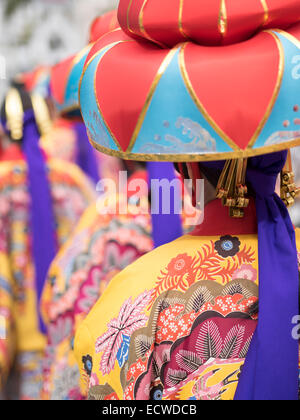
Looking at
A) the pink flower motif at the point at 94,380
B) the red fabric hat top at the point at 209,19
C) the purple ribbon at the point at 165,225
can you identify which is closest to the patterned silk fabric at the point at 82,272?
the purple ribbon at the point at 165,225

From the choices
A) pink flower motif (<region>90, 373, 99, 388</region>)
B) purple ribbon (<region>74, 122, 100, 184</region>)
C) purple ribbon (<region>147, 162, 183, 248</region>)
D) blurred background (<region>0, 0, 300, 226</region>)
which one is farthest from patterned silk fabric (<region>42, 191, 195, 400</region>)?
blurred background (<region>0, 0, 300, 226</region>)

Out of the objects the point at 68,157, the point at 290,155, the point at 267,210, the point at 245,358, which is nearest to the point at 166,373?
the point at 245,358

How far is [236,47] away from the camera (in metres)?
0.98

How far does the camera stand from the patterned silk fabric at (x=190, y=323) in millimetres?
1087

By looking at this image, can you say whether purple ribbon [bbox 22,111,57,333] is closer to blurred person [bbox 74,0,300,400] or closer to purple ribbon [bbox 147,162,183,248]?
purple ribbon [bbox 147,162,183,248]

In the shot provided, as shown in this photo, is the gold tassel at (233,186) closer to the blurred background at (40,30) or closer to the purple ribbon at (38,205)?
the purple ribbon at (38,205)

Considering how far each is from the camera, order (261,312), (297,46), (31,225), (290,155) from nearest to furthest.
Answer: (297,46) → (261,312) → (290,155) → (31,225)

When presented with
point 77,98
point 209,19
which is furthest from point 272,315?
point 77,98

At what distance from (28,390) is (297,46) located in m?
2.14

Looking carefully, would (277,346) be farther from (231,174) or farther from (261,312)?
(231,174)

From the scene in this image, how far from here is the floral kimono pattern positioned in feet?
3.57

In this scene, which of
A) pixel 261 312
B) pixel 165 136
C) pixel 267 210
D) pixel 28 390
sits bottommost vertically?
pixel 28 390

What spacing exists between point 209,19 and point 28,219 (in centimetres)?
180

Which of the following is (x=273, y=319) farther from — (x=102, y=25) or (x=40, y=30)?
(x=40, y=30)
